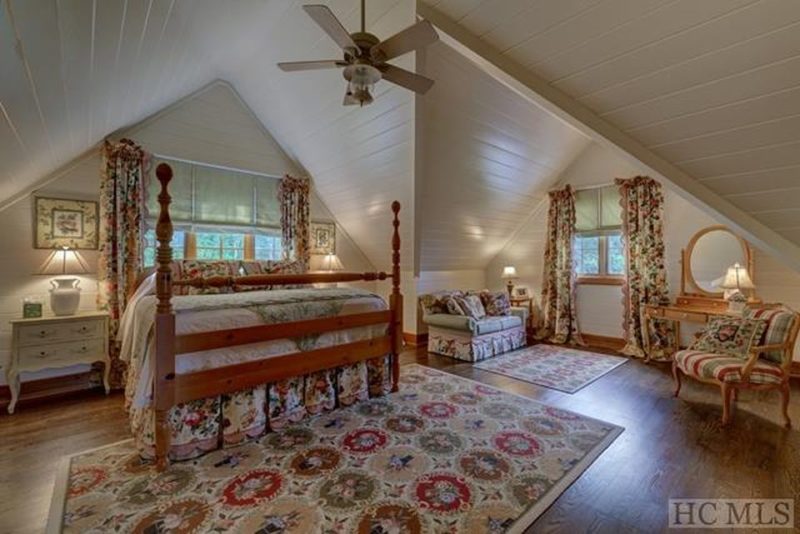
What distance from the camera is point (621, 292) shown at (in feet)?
16.8

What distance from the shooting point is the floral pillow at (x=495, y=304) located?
5203 mm

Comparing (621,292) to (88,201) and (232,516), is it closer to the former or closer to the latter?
(232,516)

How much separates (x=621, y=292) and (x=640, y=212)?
3.67 feet

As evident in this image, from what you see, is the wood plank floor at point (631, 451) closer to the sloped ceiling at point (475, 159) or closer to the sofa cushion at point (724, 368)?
the sofa cushion at point (724, 368)

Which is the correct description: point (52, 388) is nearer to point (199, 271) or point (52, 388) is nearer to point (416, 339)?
point (199, 271)

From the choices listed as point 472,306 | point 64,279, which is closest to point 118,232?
point 64,279

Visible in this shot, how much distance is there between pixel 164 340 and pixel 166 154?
2771mm

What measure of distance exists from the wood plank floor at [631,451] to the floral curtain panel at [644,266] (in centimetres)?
111

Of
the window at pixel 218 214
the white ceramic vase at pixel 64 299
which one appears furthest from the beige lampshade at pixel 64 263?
the window at pixel 218 214

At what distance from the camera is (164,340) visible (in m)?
2.19

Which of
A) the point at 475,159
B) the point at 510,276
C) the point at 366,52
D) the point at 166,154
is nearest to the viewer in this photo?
the point at 366,52

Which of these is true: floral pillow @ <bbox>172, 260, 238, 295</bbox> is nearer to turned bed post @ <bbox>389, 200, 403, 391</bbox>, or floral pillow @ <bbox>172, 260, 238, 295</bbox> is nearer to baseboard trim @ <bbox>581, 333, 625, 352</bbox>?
turned bed post @ <bbox>389, 200, 403, 391</bbox>

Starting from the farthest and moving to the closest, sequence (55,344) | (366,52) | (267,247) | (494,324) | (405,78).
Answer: (267,247)
(494,324)
(55,344)
(405,78)
(366,52)

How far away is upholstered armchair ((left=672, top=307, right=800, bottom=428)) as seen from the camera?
277cm
